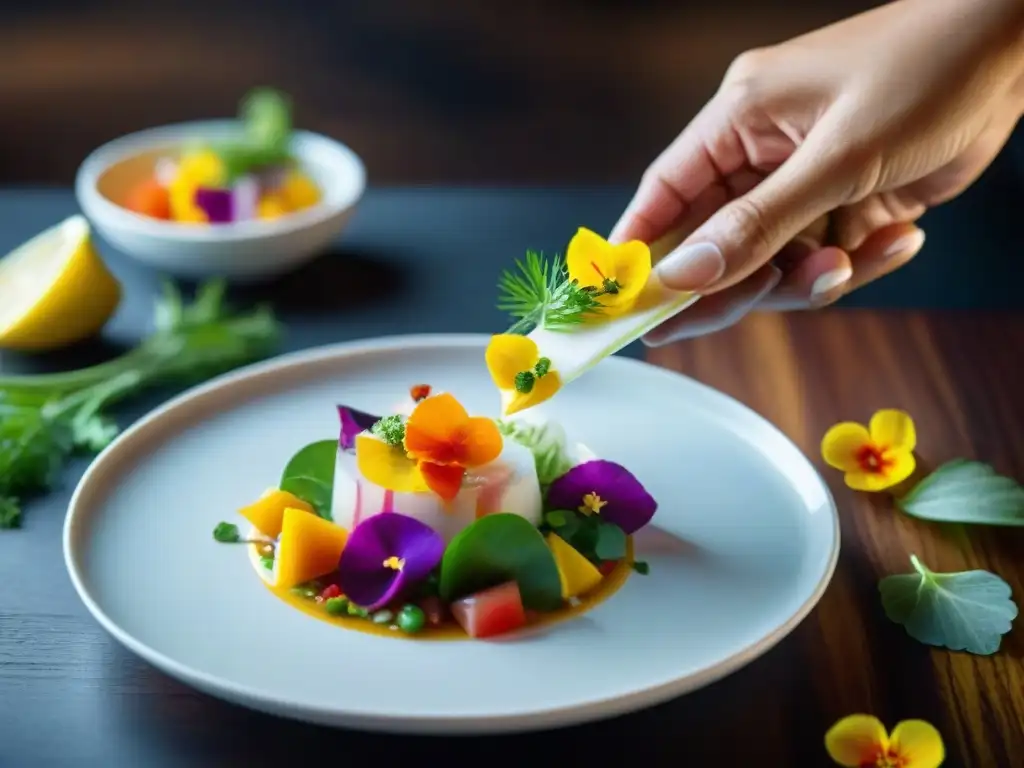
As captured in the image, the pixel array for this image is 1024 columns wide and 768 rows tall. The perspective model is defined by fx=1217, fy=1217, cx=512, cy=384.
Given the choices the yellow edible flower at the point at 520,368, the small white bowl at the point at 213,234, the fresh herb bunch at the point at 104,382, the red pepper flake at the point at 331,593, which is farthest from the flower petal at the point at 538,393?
the small white bowl at the point at 213,234

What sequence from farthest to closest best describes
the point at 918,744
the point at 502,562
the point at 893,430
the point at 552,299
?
the point at 893,430
the point at 552,299
the point at 502,562
the point at 918,744

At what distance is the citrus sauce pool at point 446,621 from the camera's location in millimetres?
998

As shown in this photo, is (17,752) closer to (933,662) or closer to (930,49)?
(933,662)

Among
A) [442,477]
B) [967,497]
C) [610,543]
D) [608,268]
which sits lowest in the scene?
[967,497]

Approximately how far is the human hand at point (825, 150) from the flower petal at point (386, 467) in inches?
11.5

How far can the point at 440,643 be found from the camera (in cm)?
98

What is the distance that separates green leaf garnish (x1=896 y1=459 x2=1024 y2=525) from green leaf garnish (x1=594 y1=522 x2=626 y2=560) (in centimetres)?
32

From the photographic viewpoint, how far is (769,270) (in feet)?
4.39

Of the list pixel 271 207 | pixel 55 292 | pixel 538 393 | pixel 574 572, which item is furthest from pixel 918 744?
pixel 271 207

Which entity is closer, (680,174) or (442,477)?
(442,477)

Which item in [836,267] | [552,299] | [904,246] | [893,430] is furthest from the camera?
[904,246]

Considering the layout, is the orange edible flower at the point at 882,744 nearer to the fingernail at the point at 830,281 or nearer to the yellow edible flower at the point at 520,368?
the yellow edible flower at the point at 520,368

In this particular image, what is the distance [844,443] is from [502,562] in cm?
45

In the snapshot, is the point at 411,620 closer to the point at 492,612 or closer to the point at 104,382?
the point at 492,612
